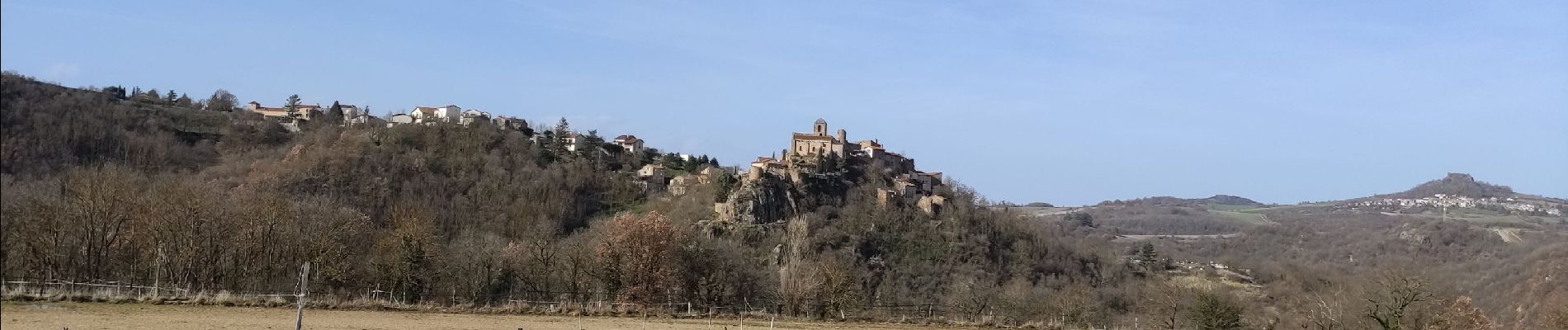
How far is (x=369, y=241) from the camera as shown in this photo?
7619 centimetres

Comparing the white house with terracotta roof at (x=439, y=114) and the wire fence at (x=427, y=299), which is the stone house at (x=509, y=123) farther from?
the wire fence at (x=427, y=299)

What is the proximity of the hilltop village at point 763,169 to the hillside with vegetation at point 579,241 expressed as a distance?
0.62 m

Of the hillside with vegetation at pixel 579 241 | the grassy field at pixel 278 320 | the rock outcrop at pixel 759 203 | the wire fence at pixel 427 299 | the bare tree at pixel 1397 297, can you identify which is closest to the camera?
the grassy field at pixel 278 320

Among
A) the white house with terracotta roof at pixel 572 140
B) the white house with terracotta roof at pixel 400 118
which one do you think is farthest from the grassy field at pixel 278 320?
the white house with terracotta roof at pixel 400 118

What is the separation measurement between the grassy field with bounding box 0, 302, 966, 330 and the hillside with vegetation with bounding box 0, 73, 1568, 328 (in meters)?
2.81

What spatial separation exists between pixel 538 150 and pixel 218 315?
115996mm

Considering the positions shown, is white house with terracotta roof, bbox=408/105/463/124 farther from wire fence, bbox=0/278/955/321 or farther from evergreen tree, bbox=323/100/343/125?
wire fence, bbox=0/278/955/321

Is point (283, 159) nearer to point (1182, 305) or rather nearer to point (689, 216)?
point (689, 216)

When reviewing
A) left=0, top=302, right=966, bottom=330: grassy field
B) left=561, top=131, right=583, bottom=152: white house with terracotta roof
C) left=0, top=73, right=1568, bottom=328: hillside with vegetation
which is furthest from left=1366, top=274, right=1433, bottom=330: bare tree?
left=561, top=131, right=583, bottom=152: white house with terracotta roof

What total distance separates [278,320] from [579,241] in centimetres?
4511

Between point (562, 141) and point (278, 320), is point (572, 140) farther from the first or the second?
point (278, 320)

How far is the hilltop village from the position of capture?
125 meters

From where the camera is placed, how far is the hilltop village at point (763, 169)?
409 feet

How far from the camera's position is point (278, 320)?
3466cm
